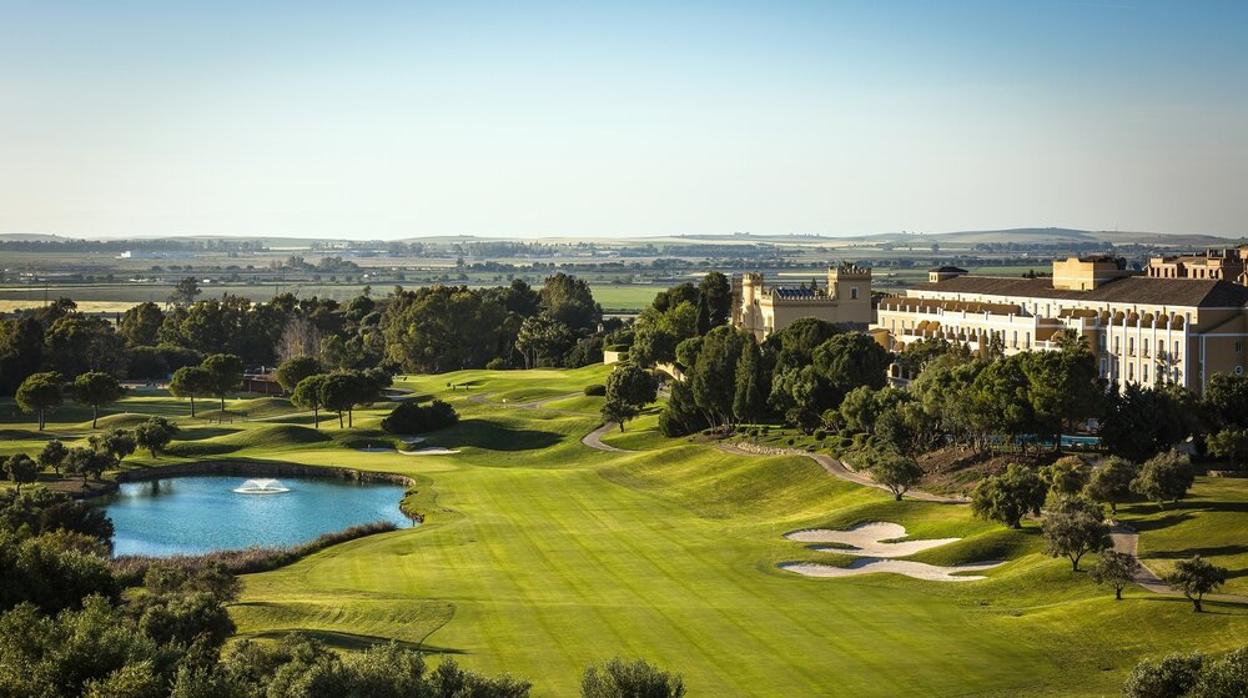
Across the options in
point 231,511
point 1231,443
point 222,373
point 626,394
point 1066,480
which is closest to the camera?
point 1066,480

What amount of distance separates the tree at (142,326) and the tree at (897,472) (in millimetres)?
114909

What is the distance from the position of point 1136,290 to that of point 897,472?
3456 centimetres

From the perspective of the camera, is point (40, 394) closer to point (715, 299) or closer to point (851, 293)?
point (715, 299)

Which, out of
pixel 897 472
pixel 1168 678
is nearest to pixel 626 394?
pixel 897 472

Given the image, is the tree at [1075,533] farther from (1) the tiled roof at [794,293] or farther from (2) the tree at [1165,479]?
(1) the tiled roof at [794,293]

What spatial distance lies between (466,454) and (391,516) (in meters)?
24.6

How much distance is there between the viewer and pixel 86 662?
119ft

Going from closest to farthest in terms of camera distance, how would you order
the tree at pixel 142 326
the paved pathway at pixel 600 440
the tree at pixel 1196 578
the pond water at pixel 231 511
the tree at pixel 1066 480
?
the tree at pixel 1196 578
the tree at pixel 1066 480
the pond water at pixel 231 511
the paved pathway at pixel 600 440
the tree at pixel 142 326

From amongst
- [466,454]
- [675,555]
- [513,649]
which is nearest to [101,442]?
[466,454]

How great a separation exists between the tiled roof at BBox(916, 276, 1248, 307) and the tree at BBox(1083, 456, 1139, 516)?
29.7m

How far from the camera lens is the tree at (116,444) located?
101 m

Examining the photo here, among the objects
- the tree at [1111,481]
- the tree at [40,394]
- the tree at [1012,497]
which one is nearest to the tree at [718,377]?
the tree at [1012,497]

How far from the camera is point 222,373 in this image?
131m

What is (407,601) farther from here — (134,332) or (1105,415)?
(134,332)
